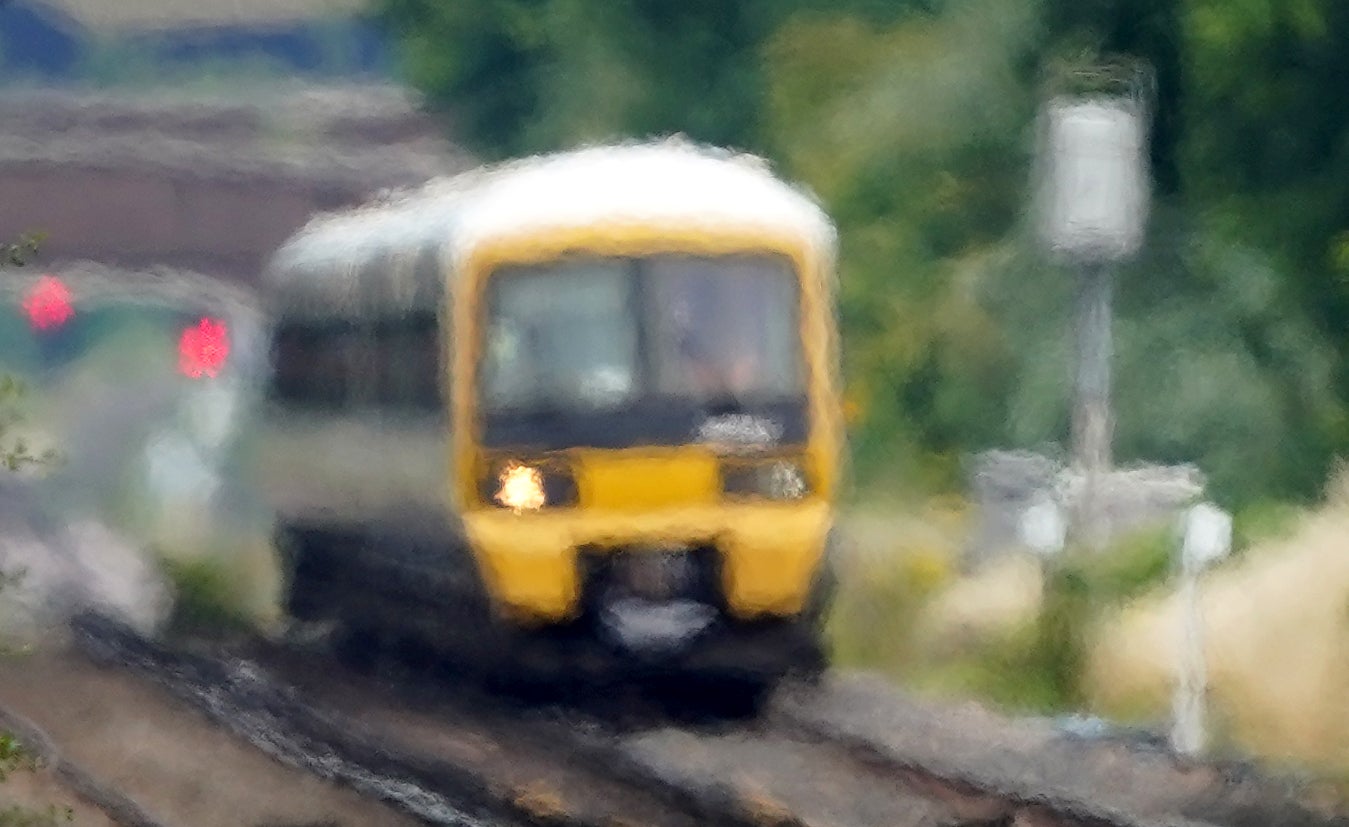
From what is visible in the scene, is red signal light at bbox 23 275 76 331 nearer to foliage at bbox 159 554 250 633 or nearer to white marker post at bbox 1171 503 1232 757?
foliage at bbox 159 554 250 633

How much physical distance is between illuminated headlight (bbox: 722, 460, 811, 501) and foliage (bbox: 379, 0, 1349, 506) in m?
6.58

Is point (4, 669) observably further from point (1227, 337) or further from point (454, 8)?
point (454, 8)

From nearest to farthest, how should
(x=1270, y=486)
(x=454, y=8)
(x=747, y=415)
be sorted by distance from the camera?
(x=747, y=415)
(x=1270, y=486)
(x=454, y=8)

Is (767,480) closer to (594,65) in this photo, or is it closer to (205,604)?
(205,604)

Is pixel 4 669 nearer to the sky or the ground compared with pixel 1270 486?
nearer to the ground

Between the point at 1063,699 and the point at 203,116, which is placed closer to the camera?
the point at 1063,699

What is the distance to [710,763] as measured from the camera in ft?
37.7

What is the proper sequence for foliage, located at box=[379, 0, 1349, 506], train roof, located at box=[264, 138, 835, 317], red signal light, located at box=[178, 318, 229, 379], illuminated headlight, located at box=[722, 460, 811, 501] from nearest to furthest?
illuminated headlight, located at box=[722, 460, 811, 501], train roof, located at box=[264, 138, 835, 317], foliage, located at box=[379, 0, 1349, 506], red signal light, located at box=[178, 318, 229, 379]

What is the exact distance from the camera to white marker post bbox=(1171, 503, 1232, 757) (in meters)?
11.4

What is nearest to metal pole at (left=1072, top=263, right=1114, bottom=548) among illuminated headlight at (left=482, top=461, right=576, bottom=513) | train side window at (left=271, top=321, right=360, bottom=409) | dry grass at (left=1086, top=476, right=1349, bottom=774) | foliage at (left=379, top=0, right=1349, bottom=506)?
dry grass at (left=1086, top=476, right=1349, bottom=774)

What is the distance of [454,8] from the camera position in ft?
109

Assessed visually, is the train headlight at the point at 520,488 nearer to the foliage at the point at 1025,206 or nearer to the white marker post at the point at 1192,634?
the white marker post at the point at 1192,634

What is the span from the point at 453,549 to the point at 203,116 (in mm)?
26587

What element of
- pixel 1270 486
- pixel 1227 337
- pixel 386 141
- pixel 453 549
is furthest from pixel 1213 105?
pixel 386 141
